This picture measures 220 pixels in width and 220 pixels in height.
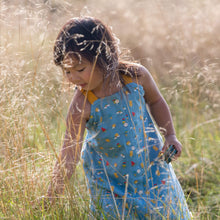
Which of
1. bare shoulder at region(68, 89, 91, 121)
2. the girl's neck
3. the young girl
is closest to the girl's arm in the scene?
the young girl

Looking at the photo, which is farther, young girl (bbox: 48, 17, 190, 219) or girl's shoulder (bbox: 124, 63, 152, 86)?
girl's shoulder (bbox: 124, 63, 152, 86)

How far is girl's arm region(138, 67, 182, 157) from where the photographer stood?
6.64ft

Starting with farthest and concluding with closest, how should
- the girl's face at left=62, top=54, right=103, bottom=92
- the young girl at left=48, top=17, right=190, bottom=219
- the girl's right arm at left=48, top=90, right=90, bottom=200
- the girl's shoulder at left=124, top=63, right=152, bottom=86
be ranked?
1. the girl's shoulder at left=124, top=63, right=152, bottom=86
2. the young girl at left=48, top=17, right=190, bottom=219
3. the girl's face at left=62, top=54, right=103, bottom=92
4. the girl's right arm at left=48, top=90, right=90, bottom=200

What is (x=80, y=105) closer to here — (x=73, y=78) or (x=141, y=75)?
(x=73, y=78)

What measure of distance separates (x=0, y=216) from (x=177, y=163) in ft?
5.10

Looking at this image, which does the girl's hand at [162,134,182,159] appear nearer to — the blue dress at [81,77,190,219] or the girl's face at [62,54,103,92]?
the blue dress at [81,77,190,219]

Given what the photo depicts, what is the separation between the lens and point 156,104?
208 cm

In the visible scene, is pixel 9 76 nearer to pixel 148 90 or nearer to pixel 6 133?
pixel 6 133

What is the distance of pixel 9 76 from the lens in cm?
167

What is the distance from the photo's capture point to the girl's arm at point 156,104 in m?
2.03

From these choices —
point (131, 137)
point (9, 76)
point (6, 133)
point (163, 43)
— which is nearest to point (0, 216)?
point (6, 133)

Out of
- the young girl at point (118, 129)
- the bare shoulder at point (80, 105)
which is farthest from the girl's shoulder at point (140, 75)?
the bare shoulder at point (80, 105)

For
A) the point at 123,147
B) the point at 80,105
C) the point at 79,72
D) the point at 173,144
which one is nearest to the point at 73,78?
the point at 79,72

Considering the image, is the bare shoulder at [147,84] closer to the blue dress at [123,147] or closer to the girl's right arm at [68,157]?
the blue dress at [123,147]
